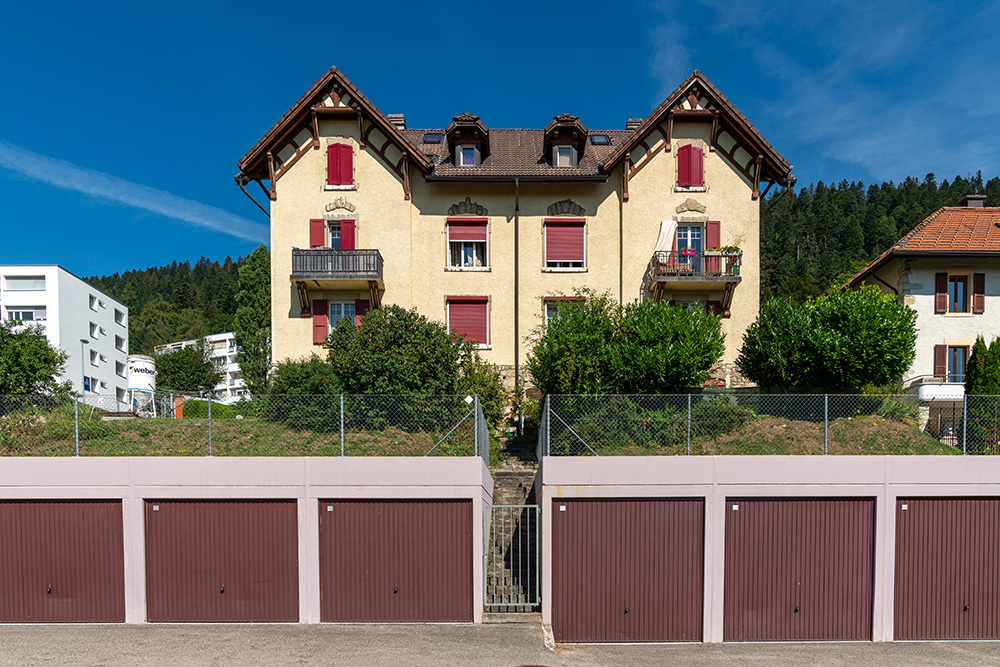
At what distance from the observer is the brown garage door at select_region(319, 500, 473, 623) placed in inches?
423

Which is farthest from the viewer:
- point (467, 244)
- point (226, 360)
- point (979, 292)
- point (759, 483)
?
point (226, 360)

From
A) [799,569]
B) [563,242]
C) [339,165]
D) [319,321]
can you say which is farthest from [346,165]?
[799,569]

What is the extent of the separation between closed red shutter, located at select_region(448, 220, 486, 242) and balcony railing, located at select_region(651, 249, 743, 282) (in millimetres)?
6680

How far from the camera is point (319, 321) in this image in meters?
20.8

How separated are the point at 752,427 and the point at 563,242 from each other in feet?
37.5

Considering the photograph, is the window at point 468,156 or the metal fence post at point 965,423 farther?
the window at point 468,156

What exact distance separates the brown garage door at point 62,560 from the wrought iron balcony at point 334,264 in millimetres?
10546

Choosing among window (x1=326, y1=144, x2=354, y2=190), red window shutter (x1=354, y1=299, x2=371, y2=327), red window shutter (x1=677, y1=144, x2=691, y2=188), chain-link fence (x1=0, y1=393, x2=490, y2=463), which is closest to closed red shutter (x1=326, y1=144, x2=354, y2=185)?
window (x1=326, y1=144, x2=354, y2=190)

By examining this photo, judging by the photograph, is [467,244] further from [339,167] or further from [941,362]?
[941,362]

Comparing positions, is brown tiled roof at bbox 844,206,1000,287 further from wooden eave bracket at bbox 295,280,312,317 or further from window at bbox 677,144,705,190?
wooden eave bracket at bbox 295,280,312,317

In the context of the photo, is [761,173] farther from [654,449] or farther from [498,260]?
[654,449]

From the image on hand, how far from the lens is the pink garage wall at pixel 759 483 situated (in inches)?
424

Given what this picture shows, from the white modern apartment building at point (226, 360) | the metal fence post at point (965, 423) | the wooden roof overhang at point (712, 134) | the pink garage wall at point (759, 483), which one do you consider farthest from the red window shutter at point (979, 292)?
the white modern apartment building at point (226, 360)

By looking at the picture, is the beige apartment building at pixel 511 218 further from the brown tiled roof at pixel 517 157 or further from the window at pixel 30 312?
the window at pixel 30 312
